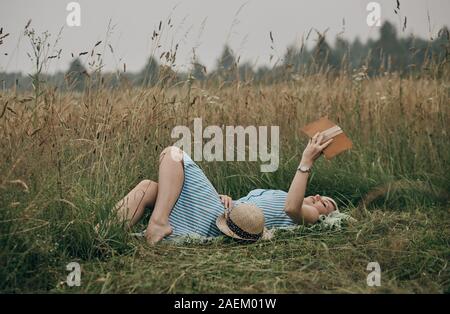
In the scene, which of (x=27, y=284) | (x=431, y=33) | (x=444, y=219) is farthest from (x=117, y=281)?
(x=431, y=33)

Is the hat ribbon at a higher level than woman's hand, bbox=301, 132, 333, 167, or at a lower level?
lower

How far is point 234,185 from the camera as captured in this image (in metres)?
4.14

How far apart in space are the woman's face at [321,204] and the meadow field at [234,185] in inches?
6.5

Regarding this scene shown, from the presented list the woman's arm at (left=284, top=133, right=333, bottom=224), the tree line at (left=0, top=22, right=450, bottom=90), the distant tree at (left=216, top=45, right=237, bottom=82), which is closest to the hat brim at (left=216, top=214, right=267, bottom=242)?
the woman's arm at (left=284, top=133, right=333, bottom=224)

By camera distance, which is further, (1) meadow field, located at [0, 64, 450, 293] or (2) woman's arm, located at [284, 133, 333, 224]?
(2) woman's arm, located at [284, 133, 333, 224]

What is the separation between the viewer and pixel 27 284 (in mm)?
2477

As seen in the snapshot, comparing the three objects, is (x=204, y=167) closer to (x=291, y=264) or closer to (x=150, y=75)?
(x=150, y=75)

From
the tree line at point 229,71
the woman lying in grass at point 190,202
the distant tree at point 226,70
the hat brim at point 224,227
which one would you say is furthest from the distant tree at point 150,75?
the hat brim at point 224,227

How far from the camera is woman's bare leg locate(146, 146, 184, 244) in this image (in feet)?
10.1

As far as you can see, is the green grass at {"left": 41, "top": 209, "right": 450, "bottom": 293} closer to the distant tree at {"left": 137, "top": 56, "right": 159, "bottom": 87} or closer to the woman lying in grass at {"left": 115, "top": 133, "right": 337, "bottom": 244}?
the woman lying in grass at {"left": 115, "top": 133, "right": 337, "bottom": 244}

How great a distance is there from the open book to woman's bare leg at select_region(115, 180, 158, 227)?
34.2 inches

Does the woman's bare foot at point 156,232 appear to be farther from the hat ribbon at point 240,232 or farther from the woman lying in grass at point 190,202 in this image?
the hat ribbon at point 240,232

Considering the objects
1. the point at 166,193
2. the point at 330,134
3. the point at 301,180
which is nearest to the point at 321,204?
the point at 301,180

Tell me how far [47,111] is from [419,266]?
1977mm
